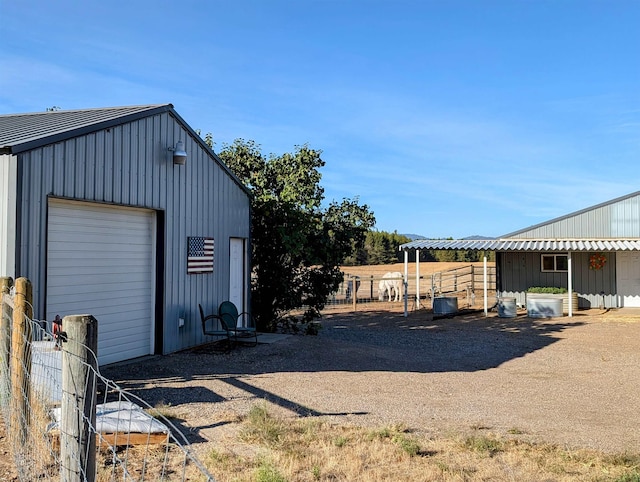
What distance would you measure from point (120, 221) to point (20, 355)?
4628 mm

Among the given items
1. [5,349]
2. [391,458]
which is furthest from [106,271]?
[391,458]

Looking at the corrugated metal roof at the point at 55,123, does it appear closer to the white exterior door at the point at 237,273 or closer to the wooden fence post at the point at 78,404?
the white exterior door at the point at 237,273

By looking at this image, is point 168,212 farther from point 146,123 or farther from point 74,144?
point 74,144

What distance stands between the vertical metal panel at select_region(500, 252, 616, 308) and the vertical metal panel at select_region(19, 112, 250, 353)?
13.3 meters

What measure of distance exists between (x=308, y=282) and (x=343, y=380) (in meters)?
5.72

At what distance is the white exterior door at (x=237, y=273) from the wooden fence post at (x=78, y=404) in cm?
957

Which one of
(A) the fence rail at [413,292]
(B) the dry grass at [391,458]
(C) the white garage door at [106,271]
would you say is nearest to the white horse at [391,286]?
(A) the fence rail at [413,292]

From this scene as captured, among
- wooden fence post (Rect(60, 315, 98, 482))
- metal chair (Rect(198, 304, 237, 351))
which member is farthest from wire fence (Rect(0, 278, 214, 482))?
metal chair (Rect(198, 304, 237, 351))

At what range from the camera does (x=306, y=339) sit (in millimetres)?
12484

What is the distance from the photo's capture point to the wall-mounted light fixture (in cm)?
1013

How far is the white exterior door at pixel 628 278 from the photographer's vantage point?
22070 mm

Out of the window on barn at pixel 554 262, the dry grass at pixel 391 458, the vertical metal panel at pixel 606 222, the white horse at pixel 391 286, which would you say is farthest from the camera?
the white horse at pixel 391 286

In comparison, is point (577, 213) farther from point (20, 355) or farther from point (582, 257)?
point (20, 355)

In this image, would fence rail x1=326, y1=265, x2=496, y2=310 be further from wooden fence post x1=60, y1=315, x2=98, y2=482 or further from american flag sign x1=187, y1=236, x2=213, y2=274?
wooden fence post x1=60, y1=315, x2=98, y2=482
